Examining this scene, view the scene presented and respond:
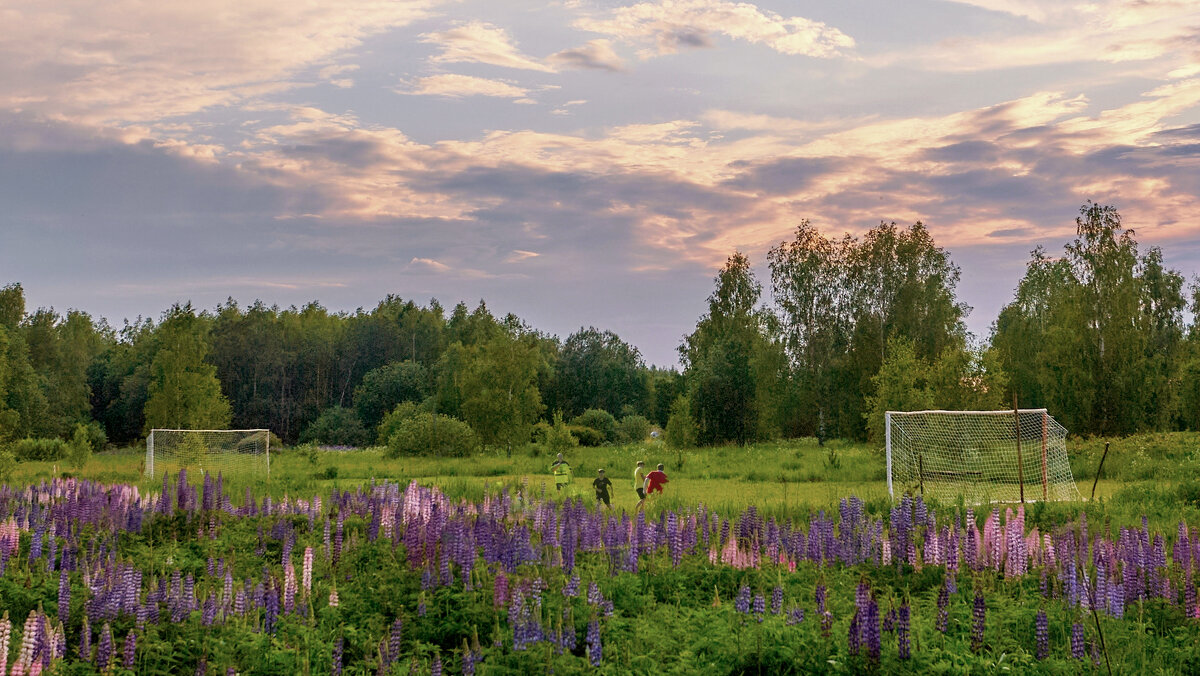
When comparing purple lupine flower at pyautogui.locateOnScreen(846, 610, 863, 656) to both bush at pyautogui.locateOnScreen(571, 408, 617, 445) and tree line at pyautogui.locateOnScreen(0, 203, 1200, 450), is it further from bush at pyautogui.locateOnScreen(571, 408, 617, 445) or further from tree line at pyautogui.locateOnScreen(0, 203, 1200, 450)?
bush at pyautogui.locateOnScreen(571, 408, 617, 445)

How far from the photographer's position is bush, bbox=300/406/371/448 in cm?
7394

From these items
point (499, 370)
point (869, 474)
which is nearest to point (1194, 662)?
point (869, 474)

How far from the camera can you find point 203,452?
1284 inches

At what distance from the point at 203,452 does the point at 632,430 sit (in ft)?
123

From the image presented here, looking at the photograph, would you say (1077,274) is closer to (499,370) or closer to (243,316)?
(499,370)

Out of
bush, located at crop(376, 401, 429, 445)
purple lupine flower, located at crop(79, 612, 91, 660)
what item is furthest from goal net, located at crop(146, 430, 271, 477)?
purple lupine flower, located at crop(79, 612, 91, 660)

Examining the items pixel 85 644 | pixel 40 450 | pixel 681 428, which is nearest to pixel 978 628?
pixel 85 644

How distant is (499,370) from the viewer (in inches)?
1638

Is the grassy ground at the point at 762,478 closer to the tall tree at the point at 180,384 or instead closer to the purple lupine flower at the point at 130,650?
the tall tree at the point at 180,384

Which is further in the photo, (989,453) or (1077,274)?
(1077,274)

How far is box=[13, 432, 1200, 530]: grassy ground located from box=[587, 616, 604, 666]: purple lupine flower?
26.2ft

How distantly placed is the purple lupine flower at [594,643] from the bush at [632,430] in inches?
2276

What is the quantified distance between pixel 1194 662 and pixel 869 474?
62.9 ft

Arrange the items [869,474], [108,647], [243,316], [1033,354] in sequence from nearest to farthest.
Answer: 1. [108,647]
2. [869,474]
3. [1033,354]
4. [243,316]
